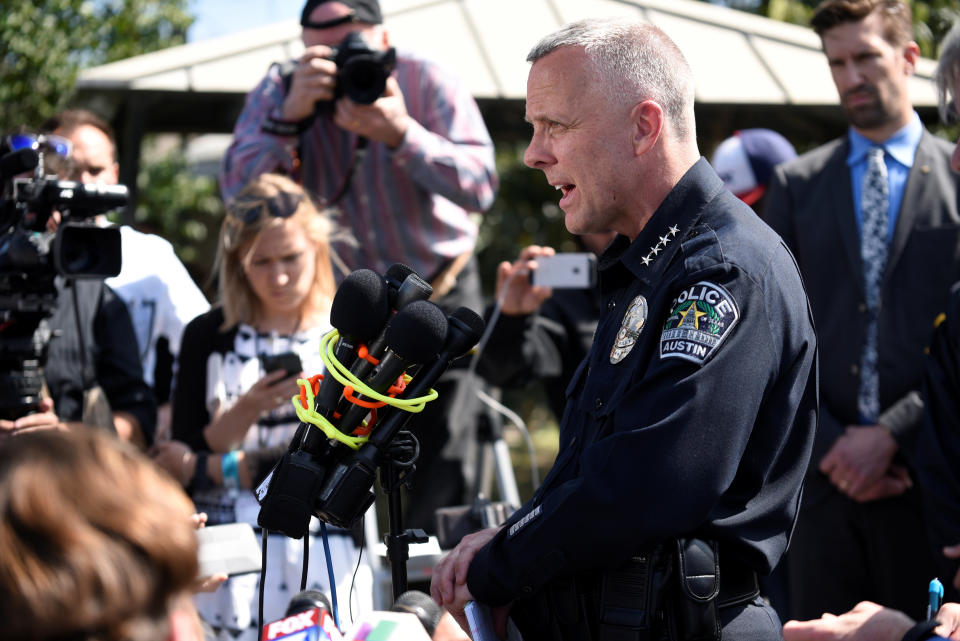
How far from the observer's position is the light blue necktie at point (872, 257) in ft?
12.5

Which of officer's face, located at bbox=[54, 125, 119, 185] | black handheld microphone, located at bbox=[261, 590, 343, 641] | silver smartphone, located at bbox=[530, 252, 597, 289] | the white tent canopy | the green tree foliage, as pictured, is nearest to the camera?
black handheld microphone, located at bbox=[261, 590, 343, 641]

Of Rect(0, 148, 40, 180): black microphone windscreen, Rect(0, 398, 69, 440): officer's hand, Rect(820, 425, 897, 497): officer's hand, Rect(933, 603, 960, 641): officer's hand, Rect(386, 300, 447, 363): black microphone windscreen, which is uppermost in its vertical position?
Rect(0, 148, 40, 180): black microphone windscreen

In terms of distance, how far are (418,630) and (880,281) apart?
8.74 feet

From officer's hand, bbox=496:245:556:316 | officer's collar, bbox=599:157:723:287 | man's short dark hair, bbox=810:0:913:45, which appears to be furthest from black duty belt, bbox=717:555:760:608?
man's short dark hair, bbox=810:0:913:45

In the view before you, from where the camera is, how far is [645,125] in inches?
90.0

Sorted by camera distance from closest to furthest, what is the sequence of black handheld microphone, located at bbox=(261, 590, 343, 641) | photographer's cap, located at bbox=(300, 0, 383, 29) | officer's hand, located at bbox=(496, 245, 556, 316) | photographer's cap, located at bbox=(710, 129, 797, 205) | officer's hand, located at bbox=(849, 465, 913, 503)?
black handheld microphone, located at bbox=(261, 590, 343, 641), officer's hand, located at bbox=(849, 465, 913, 503), officer's hand, located at bbox=(496, 245, 556, 316), photographer's cap, located at bbox=(300, 0, 383, 29), photographer's cap, located at bbox=(710, 129, 797, 205)

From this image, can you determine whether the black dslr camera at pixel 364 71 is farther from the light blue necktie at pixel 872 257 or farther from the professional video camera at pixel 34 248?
the light blue necktie at pixel 872 257

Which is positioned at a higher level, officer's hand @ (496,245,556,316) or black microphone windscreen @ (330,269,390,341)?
black microphone windscreen @ (330,269,390,341)

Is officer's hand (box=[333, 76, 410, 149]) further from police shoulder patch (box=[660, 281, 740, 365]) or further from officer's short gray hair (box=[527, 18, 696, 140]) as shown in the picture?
police shoulder patch (box=[660, 281, 740, 365])

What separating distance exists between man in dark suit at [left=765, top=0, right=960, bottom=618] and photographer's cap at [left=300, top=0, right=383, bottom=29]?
5.39ft

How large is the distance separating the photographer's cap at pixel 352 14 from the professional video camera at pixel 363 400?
85.8 inches

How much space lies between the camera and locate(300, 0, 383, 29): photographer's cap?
4.09 m

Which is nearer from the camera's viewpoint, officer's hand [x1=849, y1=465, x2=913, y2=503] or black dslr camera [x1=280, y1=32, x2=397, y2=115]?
officer's hand [x1=849, y1=465, x2=913, y2=503]

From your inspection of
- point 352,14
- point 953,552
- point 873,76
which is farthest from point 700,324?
point 352,14
